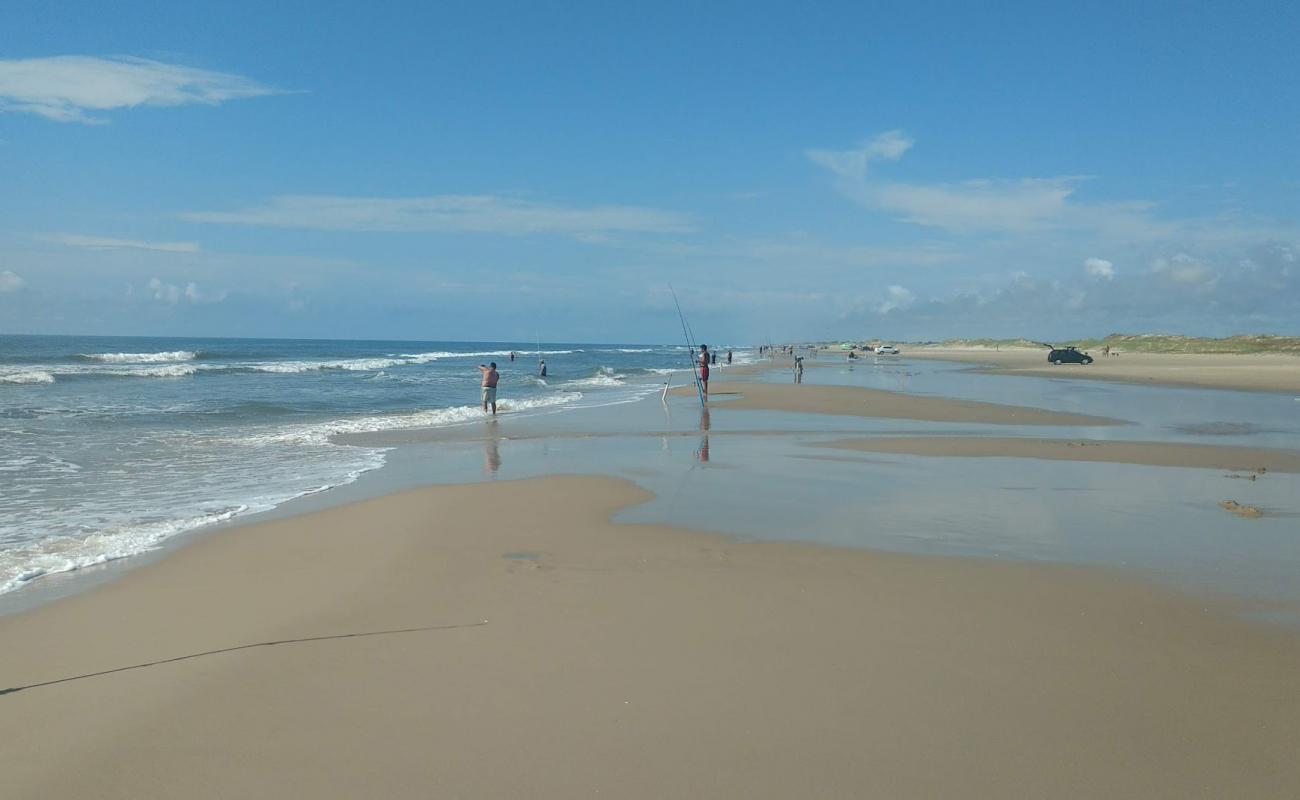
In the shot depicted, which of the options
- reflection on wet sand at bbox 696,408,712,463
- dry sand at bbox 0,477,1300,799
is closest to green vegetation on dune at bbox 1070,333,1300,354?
reflection on wet sand at bbox 696,408,712,463

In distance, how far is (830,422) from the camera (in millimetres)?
20516

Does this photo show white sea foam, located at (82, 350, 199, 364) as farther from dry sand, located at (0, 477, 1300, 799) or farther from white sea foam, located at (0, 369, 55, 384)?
dry sand, located at (0, 477, 1300, 799)

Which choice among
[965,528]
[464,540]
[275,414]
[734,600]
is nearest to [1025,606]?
[734,600]

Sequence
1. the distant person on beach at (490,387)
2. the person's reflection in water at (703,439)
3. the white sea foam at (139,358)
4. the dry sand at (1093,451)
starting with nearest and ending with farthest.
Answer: the dry sand at (1093,451), the person's reflection in water at (703,439), the distant person on beach at (490,387), the white sea foam at (139,358)

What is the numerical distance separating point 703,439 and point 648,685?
12338 millimetres

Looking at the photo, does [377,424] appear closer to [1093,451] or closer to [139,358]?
[1093,451]

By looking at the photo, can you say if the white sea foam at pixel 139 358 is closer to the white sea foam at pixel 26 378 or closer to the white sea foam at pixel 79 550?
the white sea foam at pixel 26 378

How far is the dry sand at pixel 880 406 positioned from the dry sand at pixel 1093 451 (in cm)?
445

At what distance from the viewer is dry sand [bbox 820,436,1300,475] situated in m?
13.3

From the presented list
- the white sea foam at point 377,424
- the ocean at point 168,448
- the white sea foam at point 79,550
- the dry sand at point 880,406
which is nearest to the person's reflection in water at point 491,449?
the white sea foam at point 377,424

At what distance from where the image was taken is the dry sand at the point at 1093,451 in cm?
1326

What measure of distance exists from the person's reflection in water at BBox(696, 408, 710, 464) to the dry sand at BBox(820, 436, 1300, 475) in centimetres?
248

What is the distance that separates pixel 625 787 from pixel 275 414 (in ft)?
73.4

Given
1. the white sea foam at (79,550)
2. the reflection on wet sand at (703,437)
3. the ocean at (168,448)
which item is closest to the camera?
the white sea foam at (79,550)
